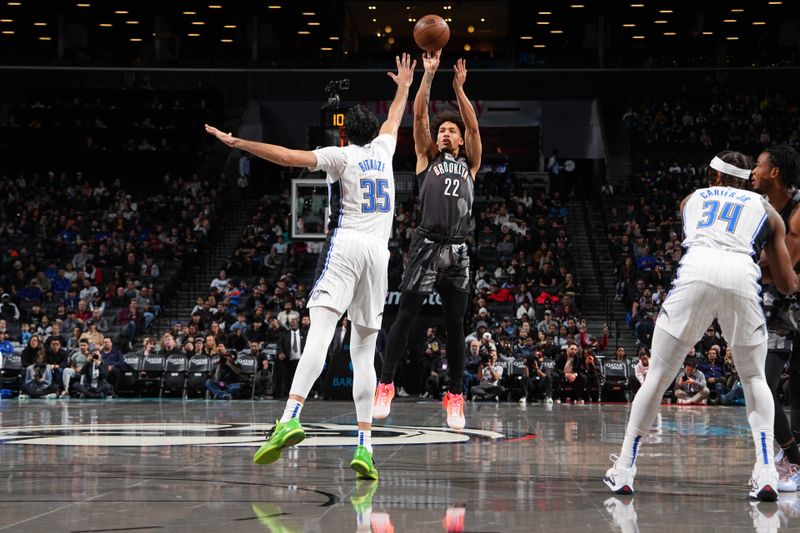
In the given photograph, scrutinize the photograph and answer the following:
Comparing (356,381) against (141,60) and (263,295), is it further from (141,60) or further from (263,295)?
(141,60)

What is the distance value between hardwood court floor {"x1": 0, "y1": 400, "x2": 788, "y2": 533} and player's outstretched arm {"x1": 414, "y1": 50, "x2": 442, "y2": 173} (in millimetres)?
2307

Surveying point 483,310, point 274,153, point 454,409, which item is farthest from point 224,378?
point 274,153

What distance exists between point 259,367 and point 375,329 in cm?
1364

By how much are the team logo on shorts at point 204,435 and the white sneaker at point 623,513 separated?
3394 millimetres

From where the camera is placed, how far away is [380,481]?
6184 millimetres

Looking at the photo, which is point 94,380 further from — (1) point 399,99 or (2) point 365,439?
(2) point 365,439

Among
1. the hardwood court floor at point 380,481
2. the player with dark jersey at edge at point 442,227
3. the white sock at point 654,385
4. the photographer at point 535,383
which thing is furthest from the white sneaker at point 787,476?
the photographer at point 535,383

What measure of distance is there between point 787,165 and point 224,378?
580 inches

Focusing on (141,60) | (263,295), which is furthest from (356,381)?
(141,60)

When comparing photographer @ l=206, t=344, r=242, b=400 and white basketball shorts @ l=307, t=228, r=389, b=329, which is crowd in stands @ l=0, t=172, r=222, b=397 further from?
white basketball shorts @ l=307, t=228, r=389, b=329

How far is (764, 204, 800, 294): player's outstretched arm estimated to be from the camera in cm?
595

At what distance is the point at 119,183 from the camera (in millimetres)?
33281

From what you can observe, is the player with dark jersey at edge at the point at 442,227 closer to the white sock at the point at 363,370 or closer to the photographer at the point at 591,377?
the white sock at the point at 363,370

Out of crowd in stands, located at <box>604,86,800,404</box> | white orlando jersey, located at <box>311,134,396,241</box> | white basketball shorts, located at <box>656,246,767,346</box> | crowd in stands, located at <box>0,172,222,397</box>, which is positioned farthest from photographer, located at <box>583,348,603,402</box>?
white basketball shorts, located at <box>656,246,767,346</box>
